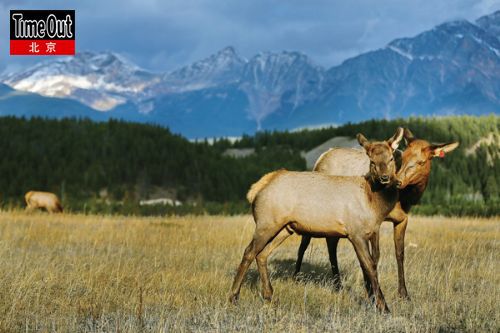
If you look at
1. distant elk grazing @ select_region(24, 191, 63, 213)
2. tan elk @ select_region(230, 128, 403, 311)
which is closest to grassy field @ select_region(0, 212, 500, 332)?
tan elk @ select_region(230, 128, 403, 311)

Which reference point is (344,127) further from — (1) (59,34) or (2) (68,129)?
(1) (59,34)

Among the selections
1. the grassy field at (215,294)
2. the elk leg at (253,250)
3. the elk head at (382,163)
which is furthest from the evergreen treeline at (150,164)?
the elk head at (382,163)

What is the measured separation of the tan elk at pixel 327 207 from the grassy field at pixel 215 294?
0.64 meters

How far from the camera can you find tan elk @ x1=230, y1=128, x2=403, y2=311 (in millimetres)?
8000

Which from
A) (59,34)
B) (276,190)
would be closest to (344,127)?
(59,34)

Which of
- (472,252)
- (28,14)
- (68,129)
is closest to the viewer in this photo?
(472,252)

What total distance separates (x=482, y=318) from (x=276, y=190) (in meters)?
3.14

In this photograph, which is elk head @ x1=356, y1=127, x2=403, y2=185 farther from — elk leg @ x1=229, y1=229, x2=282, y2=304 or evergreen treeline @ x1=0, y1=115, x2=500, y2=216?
evergreen treeline @ x1=0, y1=115, x2=500, y2=216

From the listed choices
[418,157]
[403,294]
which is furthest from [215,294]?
[418,157]

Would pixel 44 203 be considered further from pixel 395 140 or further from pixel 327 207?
pixel 395 140

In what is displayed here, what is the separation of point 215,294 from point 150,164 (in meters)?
67.7

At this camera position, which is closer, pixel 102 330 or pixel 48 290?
pixel 102 330

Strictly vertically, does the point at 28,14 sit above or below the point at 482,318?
above

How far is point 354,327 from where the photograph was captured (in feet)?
22.8
